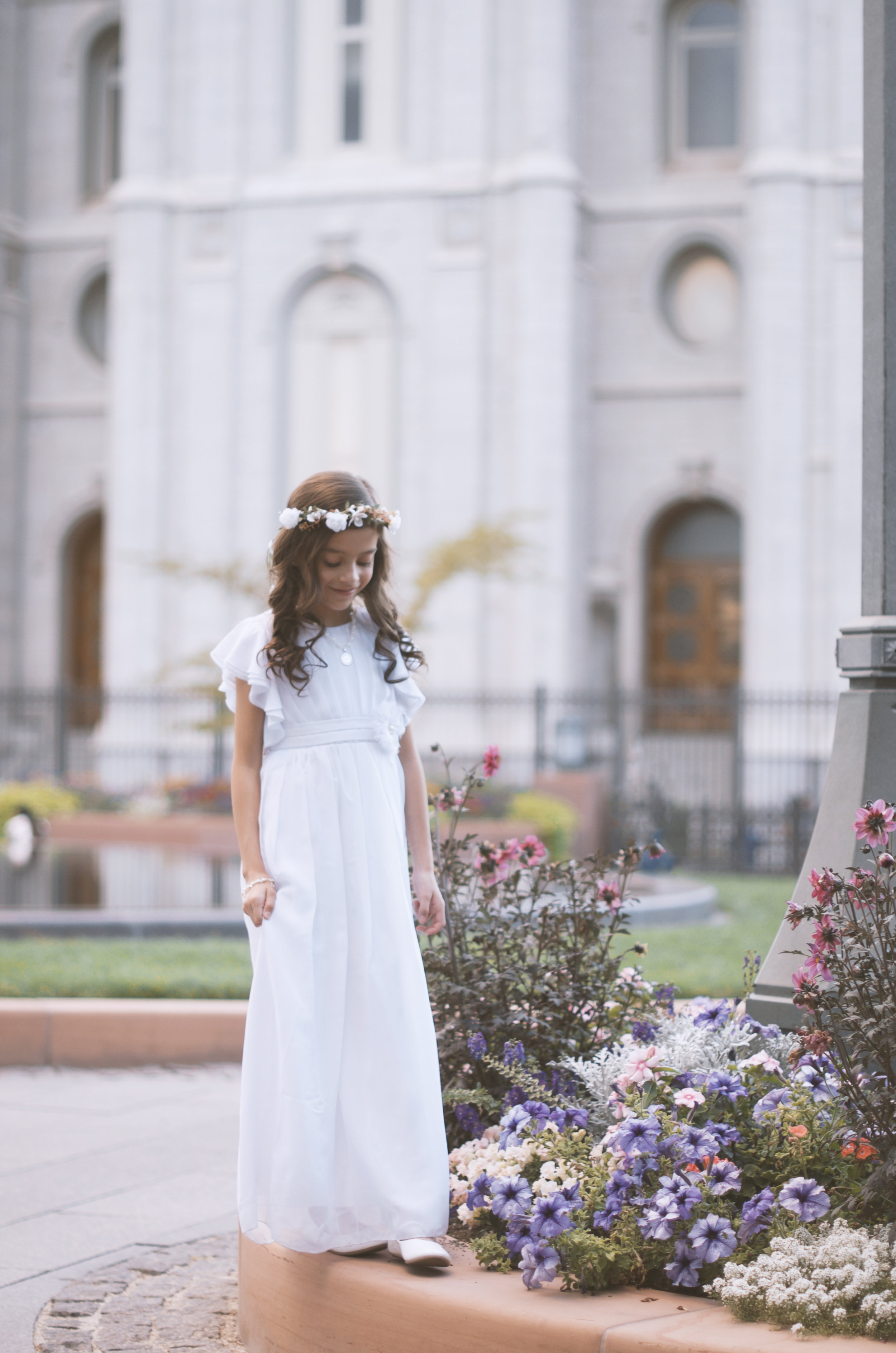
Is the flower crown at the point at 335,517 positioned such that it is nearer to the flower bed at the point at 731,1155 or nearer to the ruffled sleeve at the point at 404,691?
the ruffled sleeve at the point at 404,691

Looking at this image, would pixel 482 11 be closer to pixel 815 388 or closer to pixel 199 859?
pixel 815 388

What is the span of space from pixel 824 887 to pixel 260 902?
1.22 metres

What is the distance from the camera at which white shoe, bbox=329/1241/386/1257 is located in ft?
11.1

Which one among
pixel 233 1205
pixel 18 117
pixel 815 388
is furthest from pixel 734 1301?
pixel 18 117

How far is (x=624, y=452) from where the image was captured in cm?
2342

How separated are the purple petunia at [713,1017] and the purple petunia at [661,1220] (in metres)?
0.92

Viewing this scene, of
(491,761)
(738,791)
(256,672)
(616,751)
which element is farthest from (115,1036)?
(616,751)

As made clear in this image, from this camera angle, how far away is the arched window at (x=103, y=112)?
2608 centimetres

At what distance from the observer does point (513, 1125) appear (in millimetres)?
3664

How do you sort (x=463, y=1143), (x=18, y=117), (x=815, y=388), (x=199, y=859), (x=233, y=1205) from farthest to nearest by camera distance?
(x=18, y=117)
(x=815, y=388)
(x=199, y=859)
(x=233, y=1205)
(x=463, y=1143)

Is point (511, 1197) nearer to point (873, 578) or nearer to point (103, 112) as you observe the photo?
point (873, 578)

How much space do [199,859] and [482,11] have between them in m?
13.4

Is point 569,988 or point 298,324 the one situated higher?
point 298,324

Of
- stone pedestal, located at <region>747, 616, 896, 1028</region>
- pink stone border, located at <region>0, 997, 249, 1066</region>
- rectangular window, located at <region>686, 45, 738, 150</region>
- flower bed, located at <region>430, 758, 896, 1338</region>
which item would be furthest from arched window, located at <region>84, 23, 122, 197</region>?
flower bed, located at <region>430, 758, 896, 1338</region>
